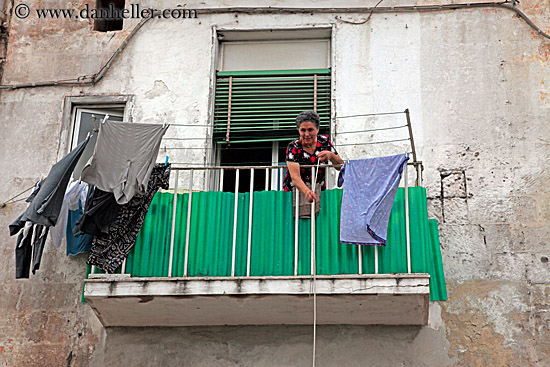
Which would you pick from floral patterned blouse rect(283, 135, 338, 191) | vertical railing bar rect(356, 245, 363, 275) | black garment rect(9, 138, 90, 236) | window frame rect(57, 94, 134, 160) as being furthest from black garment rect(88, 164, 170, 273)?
vertical railing bar rect(356, 245, 363, 275)

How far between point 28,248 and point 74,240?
486 millimetres

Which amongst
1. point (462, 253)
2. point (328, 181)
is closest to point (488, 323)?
point (462, 253)

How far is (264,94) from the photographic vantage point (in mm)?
9773

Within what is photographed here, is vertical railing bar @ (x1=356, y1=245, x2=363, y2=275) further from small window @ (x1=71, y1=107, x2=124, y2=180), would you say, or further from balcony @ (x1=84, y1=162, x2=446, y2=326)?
small window @ (x1=71, y1=107, x2=124, y2=180)

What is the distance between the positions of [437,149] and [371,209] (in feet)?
5.22

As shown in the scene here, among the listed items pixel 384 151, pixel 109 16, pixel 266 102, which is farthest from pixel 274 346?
pixel 109 16

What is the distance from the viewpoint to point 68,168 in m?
8.09

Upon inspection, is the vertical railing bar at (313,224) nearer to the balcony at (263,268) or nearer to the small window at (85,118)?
the balcony at (263,268)

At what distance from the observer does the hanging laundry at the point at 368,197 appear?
780 cm

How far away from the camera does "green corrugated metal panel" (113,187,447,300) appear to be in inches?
310

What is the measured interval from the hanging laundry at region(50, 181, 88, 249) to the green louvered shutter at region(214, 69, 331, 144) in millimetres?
1745

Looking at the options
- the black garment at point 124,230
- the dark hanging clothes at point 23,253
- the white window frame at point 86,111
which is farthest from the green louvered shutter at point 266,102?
the dark hanging clothes at point 23,253

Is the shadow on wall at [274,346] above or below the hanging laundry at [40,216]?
below

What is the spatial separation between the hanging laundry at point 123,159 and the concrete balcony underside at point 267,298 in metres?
0.83
